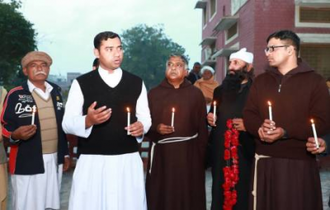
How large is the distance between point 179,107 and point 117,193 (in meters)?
1.83

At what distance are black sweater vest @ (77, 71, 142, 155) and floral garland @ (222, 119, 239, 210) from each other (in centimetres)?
152

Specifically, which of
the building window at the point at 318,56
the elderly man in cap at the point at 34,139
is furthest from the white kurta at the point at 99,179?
the building window at the point at 318,56

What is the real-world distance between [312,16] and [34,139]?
14451mm

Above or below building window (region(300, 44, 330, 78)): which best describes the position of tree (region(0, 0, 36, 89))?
above

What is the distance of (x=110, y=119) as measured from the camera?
384 cm

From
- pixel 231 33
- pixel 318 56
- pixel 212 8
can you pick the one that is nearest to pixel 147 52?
pixel 212 8

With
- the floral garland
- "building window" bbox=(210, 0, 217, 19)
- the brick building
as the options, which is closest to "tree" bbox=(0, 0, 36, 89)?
"building window" bbox=(210, 0, 217, 19)

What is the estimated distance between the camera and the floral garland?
5.04 meters

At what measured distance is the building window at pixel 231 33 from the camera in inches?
839

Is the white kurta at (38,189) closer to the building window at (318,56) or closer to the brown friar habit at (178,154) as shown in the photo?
the brown friar habit at (178,154)

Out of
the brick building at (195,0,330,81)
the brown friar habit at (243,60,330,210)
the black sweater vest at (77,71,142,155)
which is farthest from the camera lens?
the brick building at (195,0,330,81)

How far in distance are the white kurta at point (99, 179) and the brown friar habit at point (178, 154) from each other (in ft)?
4.50

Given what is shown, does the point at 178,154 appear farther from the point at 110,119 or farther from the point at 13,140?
the point at 13,140

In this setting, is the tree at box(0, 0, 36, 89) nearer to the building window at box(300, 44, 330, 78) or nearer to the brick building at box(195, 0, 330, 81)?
the brick building at box(195, 0, 330, 81)
